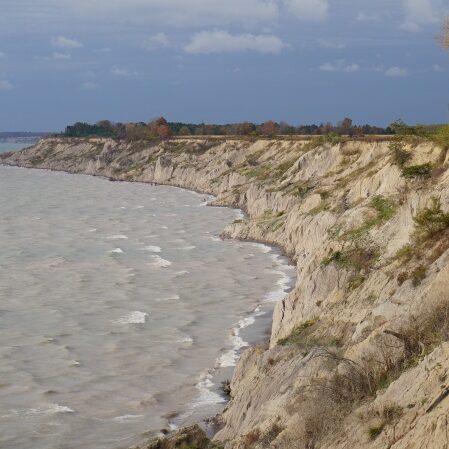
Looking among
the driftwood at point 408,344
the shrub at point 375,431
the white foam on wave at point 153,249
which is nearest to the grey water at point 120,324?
the white foam on wave at point 153,249

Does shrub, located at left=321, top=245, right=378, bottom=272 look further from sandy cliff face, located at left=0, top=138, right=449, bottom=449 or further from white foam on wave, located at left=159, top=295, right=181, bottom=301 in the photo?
white foam on wave, located at left=159, top=295, right=181, bottom=301

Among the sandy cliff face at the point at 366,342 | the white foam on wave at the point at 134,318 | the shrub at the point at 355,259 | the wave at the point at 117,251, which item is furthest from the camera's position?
the wave at the point at 117,251

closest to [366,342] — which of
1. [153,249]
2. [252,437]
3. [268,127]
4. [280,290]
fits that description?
[252,437]

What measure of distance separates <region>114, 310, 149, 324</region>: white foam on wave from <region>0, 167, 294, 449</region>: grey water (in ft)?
0.15

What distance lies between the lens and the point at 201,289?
4234 cm

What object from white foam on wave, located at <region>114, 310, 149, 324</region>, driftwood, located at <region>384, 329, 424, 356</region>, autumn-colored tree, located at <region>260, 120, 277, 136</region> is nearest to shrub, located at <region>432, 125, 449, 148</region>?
white foam on wave, located at <region>114, 310, 149, 324</region>

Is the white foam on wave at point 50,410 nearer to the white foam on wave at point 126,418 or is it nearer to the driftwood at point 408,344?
the white foam on wave at point 126,418

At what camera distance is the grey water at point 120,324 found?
79.9ft

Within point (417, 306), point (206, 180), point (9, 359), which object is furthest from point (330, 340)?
point (206, 180)

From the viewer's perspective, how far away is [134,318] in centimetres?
3591

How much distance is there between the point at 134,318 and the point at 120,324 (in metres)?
1.13

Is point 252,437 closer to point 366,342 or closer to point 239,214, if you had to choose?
point 366,342

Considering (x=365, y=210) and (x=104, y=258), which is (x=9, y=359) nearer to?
(x=365, y=210)

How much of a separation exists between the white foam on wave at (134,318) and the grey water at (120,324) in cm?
5
